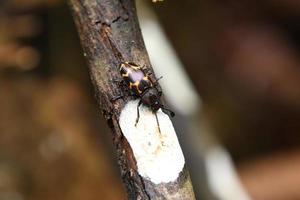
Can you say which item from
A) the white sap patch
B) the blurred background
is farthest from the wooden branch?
the blurred background

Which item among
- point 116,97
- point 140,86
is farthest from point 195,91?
point 116,97

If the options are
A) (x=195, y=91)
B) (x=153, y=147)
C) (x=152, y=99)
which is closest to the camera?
(x=153, y=147)

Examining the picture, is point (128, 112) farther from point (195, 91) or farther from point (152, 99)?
point (195, 91)

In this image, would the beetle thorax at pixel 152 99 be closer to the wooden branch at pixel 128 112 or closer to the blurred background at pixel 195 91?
the wooden branch at pixel 128 112

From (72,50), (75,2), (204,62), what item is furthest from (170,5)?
(75,2)

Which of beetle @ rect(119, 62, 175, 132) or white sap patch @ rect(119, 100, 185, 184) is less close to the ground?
beetle @ rect(119, 62, 175, 132)

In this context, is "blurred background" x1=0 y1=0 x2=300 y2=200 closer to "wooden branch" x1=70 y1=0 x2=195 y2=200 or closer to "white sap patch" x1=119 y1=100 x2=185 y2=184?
"wooden branch" x1=70 y1=0 x2=195 y2=200

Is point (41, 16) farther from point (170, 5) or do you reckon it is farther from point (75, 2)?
point (75, 2)
